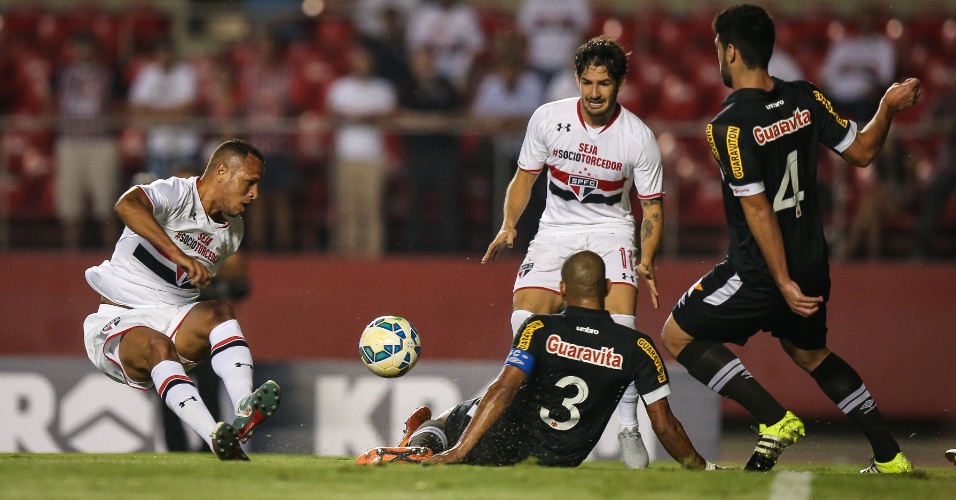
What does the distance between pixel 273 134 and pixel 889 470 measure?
6725mm

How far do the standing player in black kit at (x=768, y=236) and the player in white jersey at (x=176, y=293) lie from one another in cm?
245

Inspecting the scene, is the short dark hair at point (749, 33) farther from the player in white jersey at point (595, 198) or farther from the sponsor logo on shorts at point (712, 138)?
the player in white jersey at point (595, 198)

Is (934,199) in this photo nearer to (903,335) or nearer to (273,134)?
(903,335)

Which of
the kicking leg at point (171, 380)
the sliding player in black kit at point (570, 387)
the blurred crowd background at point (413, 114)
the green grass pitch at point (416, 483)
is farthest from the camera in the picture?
the blurred crowd background at point (413, 114)

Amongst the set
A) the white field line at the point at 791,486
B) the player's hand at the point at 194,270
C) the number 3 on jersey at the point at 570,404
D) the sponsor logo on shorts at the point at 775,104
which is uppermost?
the sponsor logo on shorts at the point at 775,104

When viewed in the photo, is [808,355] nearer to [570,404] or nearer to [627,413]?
[627,413]

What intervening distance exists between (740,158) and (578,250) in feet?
4.95

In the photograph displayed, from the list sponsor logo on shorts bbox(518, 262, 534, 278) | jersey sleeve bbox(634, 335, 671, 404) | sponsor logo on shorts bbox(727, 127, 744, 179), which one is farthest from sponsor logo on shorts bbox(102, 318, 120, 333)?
sponsor logo on shorts bbox(727, 127, 744, 179)

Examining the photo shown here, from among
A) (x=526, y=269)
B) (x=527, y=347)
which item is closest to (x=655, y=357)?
(x=527, y=347)

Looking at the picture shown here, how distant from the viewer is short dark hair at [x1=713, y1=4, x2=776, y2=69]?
21.5 feet

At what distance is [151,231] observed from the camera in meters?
6.66

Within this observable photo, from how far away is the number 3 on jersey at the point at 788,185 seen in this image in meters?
6.64

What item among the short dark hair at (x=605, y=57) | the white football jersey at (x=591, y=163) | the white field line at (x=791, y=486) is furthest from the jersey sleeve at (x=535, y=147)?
the white field line at (x=791, y=486)

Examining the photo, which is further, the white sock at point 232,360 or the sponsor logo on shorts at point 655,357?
the white sock at point 232,360
